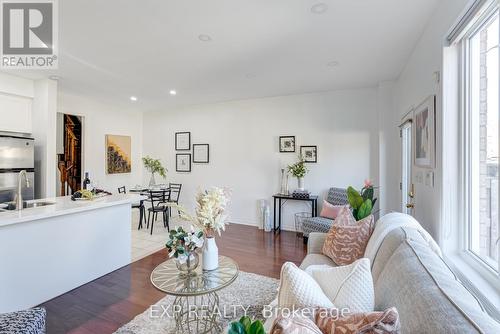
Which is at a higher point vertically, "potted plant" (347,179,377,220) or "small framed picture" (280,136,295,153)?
"small framed picture" (280,136,295,153)

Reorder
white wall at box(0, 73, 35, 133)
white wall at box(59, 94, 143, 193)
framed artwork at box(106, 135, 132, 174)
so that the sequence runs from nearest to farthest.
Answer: white wall at box(0, 73, 35, 133), white wall at box(59, 94, 143, 193), framed artwork at box(106, 135, 132, 174)

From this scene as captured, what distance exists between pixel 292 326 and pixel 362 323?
238 millimetres

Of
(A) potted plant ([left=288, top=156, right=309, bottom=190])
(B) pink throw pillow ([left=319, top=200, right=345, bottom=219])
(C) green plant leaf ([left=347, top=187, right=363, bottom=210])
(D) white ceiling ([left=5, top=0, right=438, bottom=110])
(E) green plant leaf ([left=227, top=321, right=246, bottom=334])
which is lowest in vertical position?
(B) pink throw pillow ([left=319, top=200, right=345, bottom=219])

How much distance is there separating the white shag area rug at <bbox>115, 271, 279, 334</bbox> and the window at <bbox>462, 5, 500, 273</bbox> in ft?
5.50

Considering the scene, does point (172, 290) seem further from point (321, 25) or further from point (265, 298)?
point (321, 25)

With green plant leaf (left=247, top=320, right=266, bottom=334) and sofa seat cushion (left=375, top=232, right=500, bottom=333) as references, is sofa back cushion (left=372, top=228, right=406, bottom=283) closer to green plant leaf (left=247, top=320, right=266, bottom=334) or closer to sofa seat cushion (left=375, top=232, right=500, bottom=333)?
sofa seat cushion (left=375, top=232, right=500, bottom=333)

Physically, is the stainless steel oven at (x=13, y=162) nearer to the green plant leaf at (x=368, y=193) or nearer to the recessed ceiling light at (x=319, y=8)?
the recessed ceiling light at (x=319, y=8)

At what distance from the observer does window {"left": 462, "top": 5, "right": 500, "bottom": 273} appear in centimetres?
137

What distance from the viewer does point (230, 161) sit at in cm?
545

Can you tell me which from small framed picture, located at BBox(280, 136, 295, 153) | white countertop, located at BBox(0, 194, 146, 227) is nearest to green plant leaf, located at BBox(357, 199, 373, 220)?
small framed picture, located at BBox(280, 136, 295, 153)

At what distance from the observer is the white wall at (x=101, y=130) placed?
506 cm

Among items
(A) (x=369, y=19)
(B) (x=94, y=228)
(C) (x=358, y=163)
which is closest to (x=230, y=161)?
(C) (x=358, y=163)

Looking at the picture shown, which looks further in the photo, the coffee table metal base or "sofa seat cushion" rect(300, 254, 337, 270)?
"sofa seat cushion" rect(300, 254, 337, 270)

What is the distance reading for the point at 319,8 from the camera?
6.77 ft
